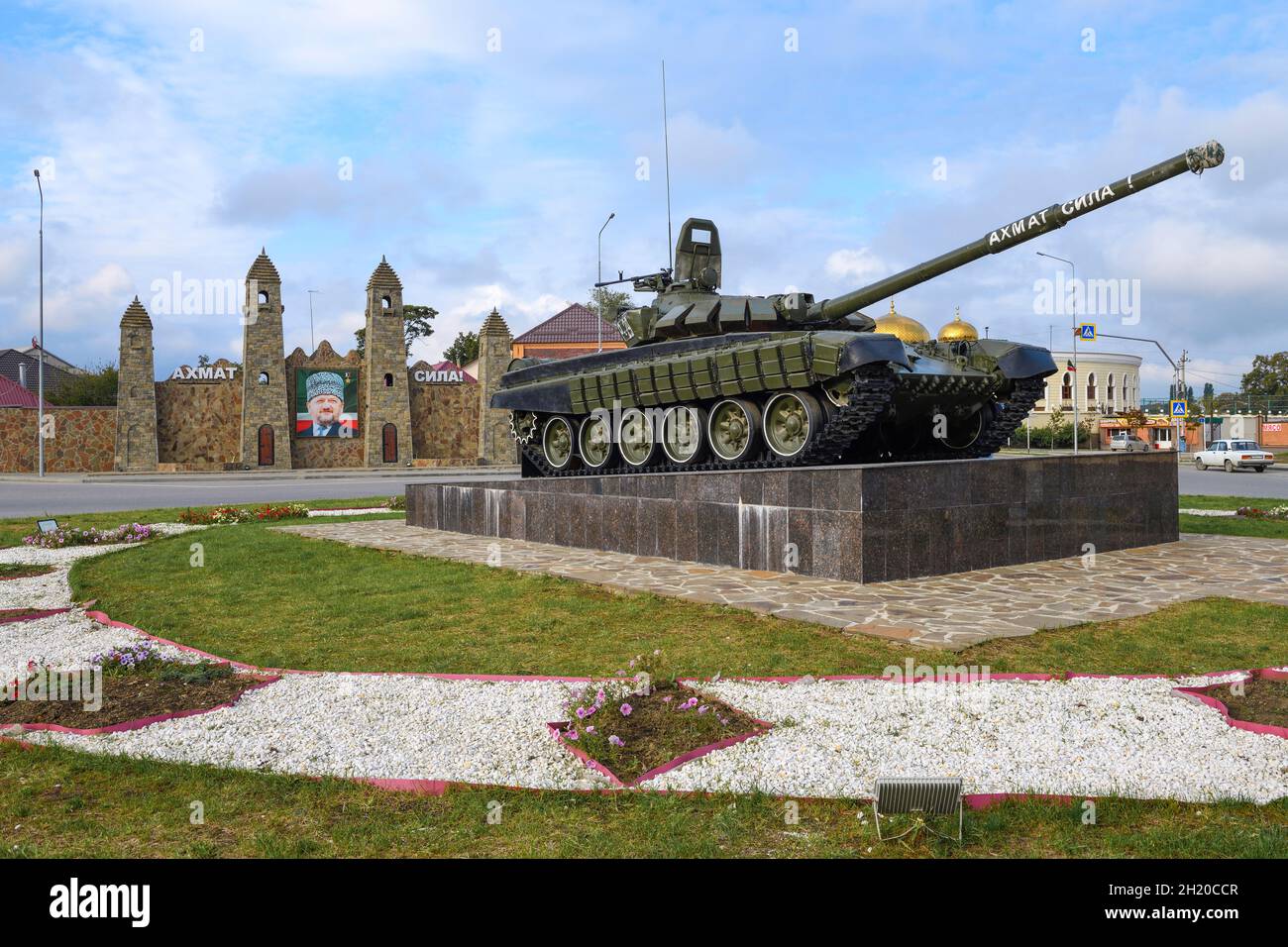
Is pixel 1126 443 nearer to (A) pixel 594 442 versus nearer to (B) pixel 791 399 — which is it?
(A) pixel 594 442

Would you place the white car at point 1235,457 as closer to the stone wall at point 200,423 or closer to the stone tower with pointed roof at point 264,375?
the stone tower with pointed roof at point 264,375

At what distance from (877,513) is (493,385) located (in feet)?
144

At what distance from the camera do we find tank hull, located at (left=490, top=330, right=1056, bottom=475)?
36.0ft

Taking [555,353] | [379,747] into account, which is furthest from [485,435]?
[379,747]

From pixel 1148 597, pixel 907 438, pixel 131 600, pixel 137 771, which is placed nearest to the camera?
pixel 137 771

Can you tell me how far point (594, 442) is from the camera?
14984 millimetres

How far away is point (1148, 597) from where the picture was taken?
9055 mm

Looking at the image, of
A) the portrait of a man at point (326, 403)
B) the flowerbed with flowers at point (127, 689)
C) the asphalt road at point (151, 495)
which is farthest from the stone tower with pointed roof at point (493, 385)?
the flowerbed with flowers at point (127, 689)

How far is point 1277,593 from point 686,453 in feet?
22.3

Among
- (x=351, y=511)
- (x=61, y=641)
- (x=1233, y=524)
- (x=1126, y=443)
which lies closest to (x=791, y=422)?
(x=61, y=641)

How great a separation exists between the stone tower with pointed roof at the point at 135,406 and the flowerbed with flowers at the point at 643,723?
47.7 m

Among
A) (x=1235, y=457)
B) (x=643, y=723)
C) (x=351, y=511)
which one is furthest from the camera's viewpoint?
(x=1235, y=457)

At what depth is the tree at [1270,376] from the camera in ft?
263

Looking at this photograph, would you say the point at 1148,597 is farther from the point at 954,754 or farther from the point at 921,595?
the point at 954,754
